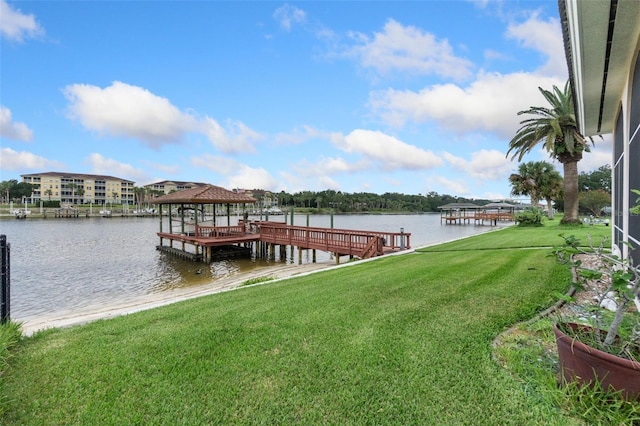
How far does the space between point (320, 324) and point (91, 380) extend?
2.48 m

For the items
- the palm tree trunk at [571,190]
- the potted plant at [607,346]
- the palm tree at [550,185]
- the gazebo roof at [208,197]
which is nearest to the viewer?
the potted plant at [607,346]

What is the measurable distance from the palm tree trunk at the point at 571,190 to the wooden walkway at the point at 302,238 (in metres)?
12.8

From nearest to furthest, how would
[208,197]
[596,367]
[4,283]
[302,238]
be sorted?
[596,367], [4,283], [302,238], [208,197]

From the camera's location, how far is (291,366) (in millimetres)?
3201

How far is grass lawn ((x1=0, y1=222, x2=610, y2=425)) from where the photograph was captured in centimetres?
256

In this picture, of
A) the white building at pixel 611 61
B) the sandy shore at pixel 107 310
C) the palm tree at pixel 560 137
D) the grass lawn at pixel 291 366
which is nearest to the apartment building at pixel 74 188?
the sandy shore at pixel 107 310

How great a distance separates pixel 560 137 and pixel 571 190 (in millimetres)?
3933

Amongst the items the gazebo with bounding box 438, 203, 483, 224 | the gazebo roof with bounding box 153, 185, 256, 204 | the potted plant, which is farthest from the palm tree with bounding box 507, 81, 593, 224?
the gazebo with bounding box 438, 203, 483, 224

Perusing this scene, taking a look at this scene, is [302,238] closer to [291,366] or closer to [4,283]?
[4,283]

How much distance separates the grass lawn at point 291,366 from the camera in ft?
8.39

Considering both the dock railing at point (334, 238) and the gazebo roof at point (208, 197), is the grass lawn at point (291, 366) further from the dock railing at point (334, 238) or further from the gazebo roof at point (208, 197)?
the gazebo roof at point (208, 197)

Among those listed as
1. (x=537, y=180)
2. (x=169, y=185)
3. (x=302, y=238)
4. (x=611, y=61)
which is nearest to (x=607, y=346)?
(x=611, y=61)

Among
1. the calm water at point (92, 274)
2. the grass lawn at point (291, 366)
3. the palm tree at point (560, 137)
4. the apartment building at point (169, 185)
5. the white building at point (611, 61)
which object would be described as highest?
the apartment building at point (169, 185)

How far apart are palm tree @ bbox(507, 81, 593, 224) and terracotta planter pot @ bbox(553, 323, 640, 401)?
22885 millimetres
